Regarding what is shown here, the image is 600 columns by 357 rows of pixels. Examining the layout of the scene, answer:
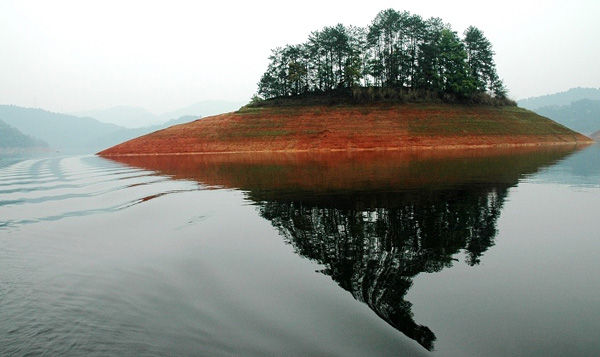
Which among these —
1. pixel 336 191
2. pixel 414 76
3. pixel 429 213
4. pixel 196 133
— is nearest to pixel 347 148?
pixel 196 133

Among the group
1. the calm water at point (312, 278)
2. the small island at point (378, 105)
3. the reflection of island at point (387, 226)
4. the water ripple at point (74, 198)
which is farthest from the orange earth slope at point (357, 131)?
the calm water at point (312, 278)

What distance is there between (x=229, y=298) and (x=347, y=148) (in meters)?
66.9

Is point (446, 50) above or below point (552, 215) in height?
above

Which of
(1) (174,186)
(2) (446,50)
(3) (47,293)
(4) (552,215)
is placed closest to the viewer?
(3) (47,293)

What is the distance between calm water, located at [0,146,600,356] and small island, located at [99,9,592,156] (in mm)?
58951

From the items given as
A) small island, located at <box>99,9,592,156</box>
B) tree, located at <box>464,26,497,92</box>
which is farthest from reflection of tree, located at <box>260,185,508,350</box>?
tree, located at <box>464,26,497,92</box>

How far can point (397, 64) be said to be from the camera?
102688mm

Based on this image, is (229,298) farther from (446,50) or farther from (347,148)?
(446,50)

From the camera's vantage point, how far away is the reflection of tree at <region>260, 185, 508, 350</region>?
7.84 metres

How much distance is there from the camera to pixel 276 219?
51.6 ft

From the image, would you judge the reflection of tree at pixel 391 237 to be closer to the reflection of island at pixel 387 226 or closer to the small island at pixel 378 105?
the reflection of island at pixel 387 226

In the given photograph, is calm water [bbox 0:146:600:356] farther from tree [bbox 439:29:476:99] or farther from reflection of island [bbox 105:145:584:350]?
tree [bbox 439:29:476:99]

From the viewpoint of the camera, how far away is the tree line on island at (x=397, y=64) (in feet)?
325

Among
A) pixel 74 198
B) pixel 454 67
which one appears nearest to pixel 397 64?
pixel 454 67
